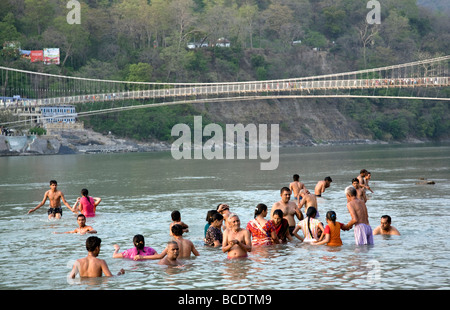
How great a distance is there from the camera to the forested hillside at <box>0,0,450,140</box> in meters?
98.6

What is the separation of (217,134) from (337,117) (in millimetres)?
23767

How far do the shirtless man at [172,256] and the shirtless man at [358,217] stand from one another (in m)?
3.49

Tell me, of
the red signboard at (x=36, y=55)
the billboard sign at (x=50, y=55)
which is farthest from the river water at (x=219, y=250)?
the billboard sign at (x=50, y=55)

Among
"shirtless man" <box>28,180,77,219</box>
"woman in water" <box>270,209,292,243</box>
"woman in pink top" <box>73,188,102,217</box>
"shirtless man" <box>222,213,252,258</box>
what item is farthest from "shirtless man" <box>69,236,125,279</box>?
"woman in pink top" <box>73,188,102,217</box>

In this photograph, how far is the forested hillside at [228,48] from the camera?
98.6 meters

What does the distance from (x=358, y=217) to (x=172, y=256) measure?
3.84 m

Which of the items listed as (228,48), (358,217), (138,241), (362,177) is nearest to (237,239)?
(138,241)

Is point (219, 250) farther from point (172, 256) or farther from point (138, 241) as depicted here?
point (138, 241)

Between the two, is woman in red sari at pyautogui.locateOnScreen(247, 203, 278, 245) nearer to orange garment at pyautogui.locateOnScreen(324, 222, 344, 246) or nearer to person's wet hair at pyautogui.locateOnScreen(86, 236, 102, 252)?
orange garment at pyautogui.locateOnScreen(324, 222, 344, 246)

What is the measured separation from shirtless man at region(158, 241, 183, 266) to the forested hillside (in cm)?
7729

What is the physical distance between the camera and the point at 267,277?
1263 centimetres

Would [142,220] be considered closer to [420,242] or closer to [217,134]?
[420,242]

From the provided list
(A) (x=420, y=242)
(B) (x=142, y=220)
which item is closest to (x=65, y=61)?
(B) (x=142, y=220)

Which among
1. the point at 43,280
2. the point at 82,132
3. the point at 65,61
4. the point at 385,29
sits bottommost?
the point at 43,280
